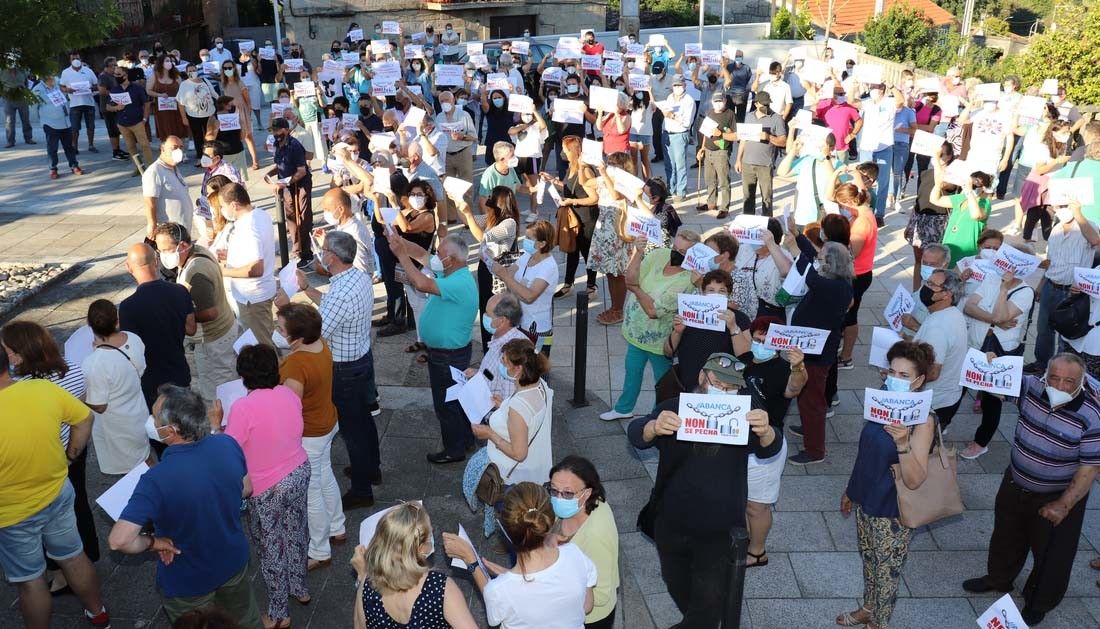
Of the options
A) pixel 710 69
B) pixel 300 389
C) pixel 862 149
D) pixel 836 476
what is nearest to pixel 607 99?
pixel 862 149

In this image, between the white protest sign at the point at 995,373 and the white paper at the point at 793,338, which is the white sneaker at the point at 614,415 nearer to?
the white paper at the point at 793,338

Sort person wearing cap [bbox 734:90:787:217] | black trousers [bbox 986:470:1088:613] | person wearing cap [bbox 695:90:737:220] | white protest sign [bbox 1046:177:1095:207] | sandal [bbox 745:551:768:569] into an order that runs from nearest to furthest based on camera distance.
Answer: black trousers [bbox 986:470:1088:613], sandal [bbox 745:551:768:569], white protest sign [bbox 1046:177:1095:207], person wearing cap [bbox 734:90:787:217], person wearing cap [bbox 695:90:737:220]

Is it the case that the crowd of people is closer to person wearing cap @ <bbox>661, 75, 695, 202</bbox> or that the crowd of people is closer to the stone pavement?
the stone pavement

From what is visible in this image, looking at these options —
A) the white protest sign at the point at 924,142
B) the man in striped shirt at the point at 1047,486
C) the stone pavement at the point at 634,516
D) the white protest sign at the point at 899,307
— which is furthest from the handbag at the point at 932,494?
the white protest sign at the point at 924,142

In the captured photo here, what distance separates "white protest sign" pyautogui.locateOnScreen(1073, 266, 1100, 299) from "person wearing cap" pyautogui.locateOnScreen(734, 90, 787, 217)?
5553mm

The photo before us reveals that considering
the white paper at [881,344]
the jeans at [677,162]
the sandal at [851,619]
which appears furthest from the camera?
the jeans at [677,162]

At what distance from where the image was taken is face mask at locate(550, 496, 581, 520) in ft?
14.7

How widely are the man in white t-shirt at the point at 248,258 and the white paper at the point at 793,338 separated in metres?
4.02

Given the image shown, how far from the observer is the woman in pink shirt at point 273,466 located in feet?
16.6

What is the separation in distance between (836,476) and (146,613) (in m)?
5.07

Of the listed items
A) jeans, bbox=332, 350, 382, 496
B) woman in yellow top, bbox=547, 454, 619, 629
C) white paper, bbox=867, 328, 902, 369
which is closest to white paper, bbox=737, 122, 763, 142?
white paper, bbox=867, 328, 902, 369

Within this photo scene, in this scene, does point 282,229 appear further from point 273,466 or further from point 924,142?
point 924,142

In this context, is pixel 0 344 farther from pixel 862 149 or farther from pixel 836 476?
pixel 862 149

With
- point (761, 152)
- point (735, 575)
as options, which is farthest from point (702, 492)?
point (761, 152)
